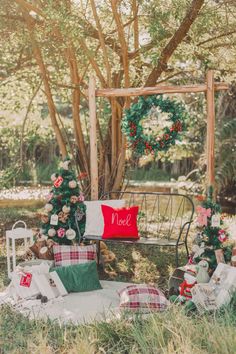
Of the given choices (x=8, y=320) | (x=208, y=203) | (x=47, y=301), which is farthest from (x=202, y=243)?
(x=8, y=320)

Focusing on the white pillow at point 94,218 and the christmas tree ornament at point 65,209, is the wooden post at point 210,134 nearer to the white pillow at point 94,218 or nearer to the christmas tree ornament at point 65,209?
the white pillow at point 94,218

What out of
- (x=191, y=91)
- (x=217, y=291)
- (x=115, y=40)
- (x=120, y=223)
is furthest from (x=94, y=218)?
(x=115, y=40)

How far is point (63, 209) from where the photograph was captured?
6.30 meters

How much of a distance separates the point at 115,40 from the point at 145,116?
6.60 ft

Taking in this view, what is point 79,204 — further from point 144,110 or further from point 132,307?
point 132,307

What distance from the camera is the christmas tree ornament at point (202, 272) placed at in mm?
5070

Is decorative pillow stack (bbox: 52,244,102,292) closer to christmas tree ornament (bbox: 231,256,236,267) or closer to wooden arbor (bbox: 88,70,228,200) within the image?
wooden arbor (bbox: 88,70,228,200)

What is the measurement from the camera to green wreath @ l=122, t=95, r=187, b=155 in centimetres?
680

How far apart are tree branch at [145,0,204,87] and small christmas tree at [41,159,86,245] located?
2121mm

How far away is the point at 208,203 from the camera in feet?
18.3

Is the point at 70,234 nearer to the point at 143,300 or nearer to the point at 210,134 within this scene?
the point at 143,300

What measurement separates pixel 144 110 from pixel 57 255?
6.64 ft

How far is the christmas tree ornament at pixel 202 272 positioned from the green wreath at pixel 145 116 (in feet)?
6.77

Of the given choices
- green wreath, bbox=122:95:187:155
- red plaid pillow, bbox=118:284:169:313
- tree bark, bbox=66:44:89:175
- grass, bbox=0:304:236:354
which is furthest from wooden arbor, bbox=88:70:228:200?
grass, bbox=0:304:236:354
